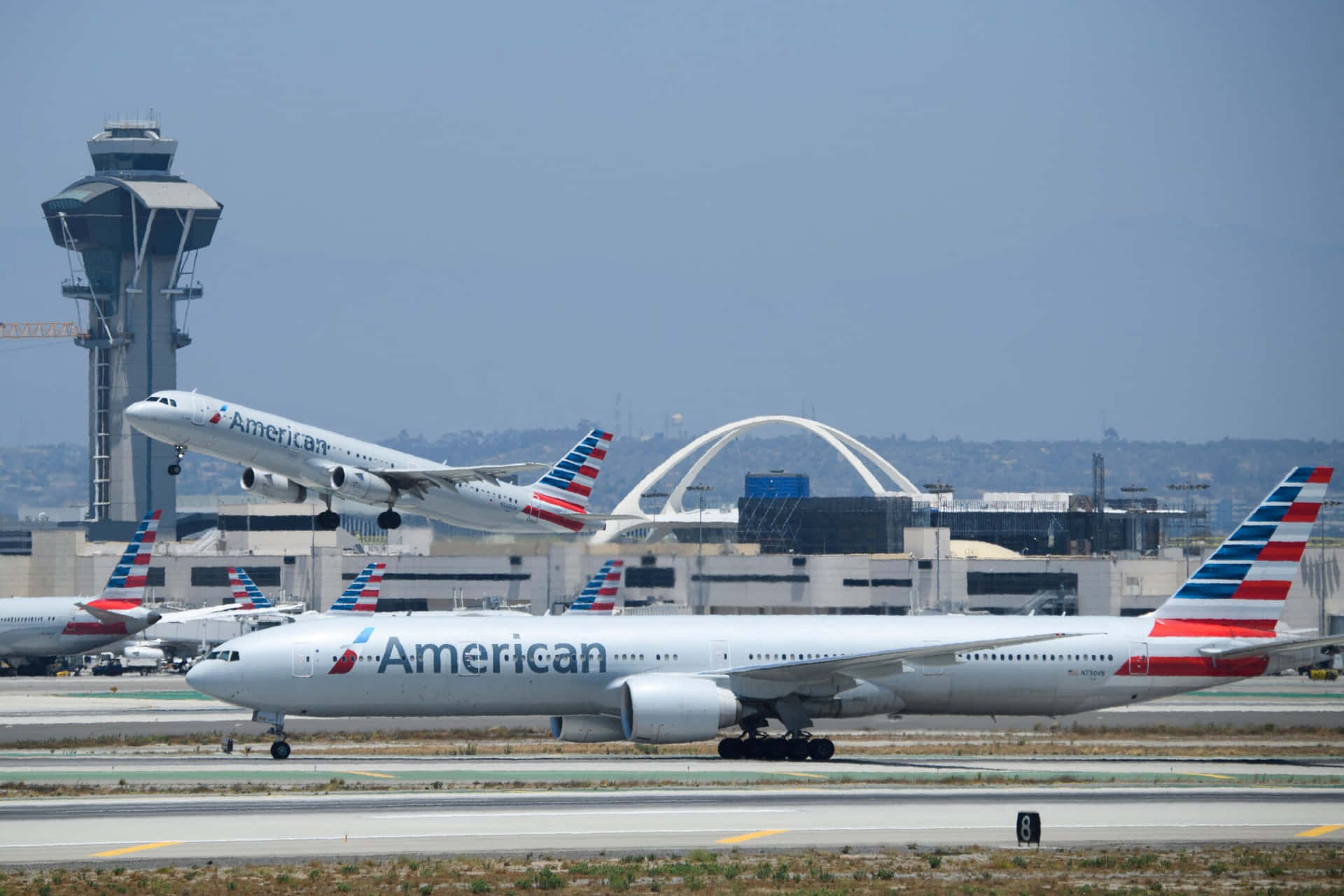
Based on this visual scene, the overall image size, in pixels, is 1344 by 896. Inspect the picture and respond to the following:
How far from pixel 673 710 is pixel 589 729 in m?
3.27

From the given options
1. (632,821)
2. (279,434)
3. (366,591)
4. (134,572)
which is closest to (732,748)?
(632,821)

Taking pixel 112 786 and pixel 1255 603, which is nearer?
pixel 112 786

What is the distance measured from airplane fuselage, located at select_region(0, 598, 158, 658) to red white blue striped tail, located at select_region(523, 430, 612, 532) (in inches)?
1276

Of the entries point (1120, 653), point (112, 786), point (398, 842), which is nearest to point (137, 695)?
point (112, 786)

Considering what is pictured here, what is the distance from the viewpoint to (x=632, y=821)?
3494 centimetres

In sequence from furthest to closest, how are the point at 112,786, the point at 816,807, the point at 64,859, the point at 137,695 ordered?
the point at 137,695
the point at 112,786
the point at 816,807
the point at 64,859

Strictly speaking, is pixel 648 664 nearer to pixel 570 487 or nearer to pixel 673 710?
pixel 673 710

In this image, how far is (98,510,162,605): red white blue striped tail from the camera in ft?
320

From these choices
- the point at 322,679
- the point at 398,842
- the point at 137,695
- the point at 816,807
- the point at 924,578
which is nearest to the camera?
the point at 398,842

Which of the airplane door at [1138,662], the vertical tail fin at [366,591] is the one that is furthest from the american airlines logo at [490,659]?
the vertical tail fin at [366,591]

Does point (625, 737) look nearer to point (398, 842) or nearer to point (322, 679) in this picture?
point (322, 679)

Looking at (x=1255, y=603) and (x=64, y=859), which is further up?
(x=1255, y=603)

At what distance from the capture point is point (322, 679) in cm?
4819

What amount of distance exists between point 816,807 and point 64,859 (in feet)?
50.5
